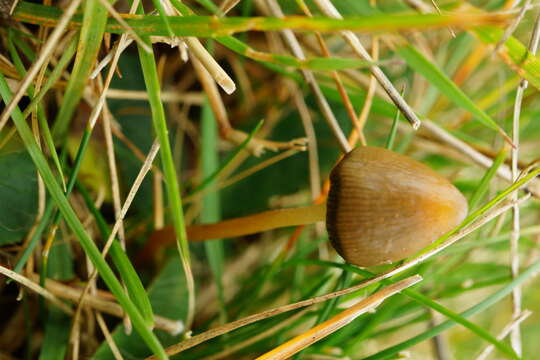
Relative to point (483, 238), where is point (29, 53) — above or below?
above

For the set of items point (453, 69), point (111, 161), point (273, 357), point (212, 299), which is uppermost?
point (453, 69)

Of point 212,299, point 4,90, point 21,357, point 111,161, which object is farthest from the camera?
point 212,299

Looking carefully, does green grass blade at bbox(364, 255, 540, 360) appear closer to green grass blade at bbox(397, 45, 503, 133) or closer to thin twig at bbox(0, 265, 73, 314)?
green grass blade at bbox(397, 45, 503, 133)

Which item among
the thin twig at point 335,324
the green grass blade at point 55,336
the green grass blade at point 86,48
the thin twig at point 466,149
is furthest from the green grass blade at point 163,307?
the thin twig at point 466,149

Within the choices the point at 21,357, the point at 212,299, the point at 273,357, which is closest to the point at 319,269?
the point at 212,299

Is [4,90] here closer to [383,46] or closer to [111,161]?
[111,161]
